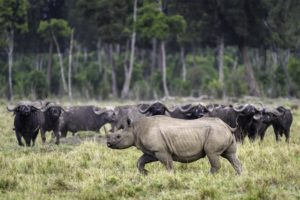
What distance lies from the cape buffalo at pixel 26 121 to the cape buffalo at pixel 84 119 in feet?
15.0

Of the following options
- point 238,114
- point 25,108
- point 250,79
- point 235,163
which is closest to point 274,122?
point 238,114

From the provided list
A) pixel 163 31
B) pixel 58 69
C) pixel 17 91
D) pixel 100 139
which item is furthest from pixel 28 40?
pixel 100 139

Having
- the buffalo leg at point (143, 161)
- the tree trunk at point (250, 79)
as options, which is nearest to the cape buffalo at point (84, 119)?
the buffalo leg at point (143, 161)

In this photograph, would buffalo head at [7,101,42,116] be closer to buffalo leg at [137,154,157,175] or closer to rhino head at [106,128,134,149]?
rhino head at [106,128,134,149]

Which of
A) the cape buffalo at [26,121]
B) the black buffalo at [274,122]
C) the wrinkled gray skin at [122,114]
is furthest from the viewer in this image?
the wrinkled gray skin at [122,114]

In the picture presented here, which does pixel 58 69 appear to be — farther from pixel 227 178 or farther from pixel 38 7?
pixel 227 178

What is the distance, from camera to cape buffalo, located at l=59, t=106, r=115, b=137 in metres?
24.5

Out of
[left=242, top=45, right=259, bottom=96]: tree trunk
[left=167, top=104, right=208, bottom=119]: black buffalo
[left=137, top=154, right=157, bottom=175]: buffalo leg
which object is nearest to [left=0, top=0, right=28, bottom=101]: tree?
[left=242, top=45, right=259, bottom=96]: tree trunk

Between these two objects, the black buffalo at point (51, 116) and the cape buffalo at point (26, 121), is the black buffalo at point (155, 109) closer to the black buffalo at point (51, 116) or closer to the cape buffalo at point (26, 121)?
→ the black buffalo at point (51, 116)

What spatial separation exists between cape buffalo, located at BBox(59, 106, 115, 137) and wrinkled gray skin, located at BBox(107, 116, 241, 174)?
11.3 meters

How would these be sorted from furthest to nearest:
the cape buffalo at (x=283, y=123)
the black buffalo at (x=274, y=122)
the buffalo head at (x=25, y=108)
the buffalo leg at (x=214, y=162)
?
the cape buffalo at (x=283, y=123) < the black buffalo at (x=274, y=122) < the buffalo head at (x=25, y=108) < the buffalo leg at (x=214, y=162)

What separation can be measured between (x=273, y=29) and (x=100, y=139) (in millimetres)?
32970

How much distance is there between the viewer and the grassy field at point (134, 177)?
1123 cm

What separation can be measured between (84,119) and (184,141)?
1227 centimetres
